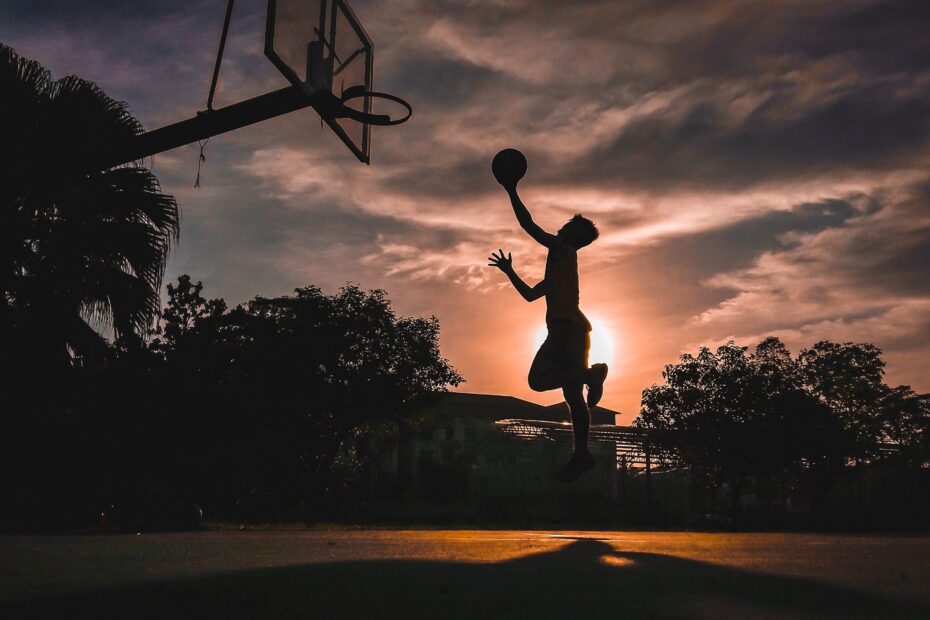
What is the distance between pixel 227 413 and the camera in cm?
2027

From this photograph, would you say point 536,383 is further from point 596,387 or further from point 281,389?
point 281,389

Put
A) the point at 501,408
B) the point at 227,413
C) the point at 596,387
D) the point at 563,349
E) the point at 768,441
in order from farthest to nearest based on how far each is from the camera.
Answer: the point at 501,408
the point at 768,441
the point at 227,413
the point at 596,387
the point at 563,349

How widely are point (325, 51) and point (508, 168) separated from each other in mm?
4676

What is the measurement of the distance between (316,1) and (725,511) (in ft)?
68.5

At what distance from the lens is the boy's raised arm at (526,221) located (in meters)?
6.64

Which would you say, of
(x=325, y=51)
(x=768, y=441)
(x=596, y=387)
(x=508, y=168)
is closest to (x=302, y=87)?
(x=325, y=51)

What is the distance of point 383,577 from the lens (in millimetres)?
3010

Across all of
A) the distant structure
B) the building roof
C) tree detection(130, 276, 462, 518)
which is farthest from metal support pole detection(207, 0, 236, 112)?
the building roof

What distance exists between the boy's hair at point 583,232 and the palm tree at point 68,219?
7259 mm

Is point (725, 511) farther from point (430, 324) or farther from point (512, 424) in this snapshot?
point (430, 324)

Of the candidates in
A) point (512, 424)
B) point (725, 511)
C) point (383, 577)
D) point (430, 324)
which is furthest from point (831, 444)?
point (383, 577)

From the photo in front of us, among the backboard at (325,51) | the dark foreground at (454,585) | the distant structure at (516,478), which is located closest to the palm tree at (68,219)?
the backboard at (325,51)

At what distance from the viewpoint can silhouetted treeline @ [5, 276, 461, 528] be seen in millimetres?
15086

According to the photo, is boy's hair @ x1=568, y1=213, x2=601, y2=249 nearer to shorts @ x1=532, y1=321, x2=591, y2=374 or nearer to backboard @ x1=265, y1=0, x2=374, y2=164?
shorts @ x1=532, y1=321, x2=591, y2=374
